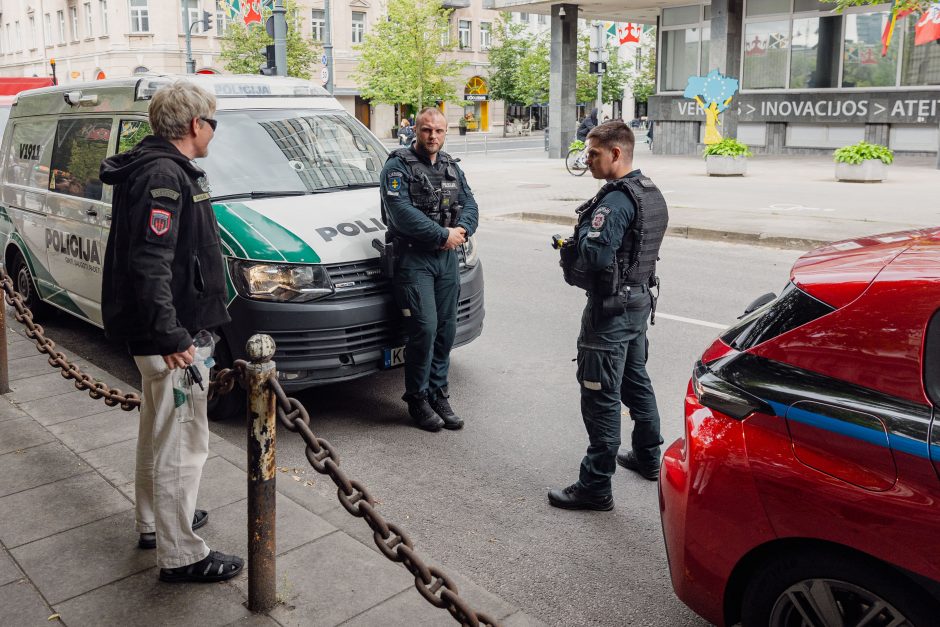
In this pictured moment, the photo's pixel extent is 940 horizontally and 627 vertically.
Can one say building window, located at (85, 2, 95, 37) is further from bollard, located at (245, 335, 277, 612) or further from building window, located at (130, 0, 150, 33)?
bollard, located at (245, 335, 277, 612)

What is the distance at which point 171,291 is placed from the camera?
11.0 ft

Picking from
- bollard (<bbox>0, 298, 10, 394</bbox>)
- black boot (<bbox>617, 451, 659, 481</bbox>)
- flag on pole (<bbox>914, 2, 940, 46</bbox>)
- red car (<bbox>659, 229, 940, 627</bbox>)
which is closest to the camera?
red car (<bbox>659, 229, 940, 627</bbox>)

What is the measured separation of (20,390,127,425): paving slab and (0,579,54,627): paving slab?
1.96m

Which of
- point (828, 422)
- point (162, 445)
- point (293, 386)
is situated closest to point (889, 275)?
point (828, 422)

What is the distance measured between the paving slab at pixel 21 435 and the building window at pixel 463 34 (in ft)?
208

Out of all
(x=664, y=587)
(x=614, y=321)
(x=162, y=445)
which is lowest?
(x=664, y=587)

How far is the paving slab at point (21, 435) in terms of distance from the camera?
4.99 metres

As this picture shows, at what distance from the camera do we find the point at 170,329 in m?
3.21

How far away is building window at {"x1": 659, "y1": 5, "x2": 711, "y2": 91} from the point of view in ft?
104

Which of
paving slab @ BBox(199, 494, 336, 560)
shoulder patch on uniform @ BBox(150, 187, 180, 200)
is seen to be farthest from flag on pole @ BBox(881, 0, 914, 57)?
shoulder patch on uniform @ BBox(150, 187, 180, 200)

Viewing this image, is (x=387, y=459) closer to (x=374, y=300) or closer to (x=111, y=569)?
(x=374, y=300)

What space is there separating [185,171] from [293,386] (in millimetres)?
2087

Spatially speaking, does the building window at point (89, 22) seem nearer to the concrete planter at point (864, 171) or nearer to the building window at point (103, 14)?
the building window at point (103, 14)

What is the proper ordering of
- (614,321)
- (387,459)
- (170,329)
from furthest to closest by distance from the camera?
(387,459) < (614,321) < (170,329)
